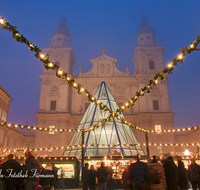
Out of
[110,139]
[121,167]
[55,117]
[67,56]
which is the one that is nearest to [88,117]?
[110,139]

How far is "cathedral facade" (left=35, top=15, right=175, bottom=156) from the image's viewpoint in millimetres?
35781

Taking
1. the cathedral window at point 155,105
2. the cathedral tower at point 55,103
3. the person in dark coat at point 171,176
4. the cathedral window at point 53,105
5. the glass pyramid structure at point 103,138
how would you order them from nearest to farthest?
1. the person in dark coat at point 171,176
2. the glass pyramid structure at point 103,138
3. the cathedral tower at point 55,103
4. the cathedral window at point 155,105
5. the cathedral window at point 53,105

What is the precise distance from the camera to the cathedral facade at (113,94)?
35.8m

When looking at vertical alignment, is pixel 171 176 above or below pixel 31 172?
below

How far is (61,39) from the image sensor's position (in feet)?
146

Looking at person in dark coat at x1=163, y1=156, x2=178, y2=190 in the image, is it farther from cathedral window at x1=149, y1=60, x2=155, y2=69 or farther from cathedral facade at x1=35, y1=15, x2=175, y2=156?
cathedral window at x1=149, y1=60, x2=155, y2=69

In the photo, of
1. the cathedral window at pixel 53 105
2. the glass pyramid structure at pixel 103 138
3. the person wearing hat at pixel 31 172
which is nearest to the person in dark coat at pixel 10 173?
the person wearing hat at pixel 31 172

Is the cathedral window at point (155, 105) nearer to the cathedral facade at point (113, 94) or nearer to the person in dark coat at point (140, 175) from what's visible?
the cathedral facade at point (113, 94)

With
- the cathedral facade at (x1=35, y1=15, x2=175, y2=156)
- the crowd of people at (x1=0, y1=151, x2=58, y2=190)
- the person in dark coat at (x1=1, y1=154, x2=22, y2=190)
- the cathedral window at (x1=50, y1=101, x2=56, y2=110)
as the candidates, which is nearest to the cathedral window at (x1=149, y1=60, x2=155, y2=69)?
the cathedral facade at (x1=35, y1=15, x2=175, y2=156)

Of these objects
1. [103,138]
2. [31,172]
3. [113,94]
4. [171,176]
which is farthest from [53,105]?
[171,176]

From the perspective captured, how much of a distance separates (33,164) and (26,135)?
42126 millimetres

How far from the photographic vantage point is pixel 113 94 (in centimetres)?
3906

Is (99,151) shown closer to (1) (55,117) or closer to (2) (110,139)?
(2) (110,139)

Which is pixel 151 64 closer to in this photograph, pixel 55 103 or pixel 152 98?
pixel 152 98
